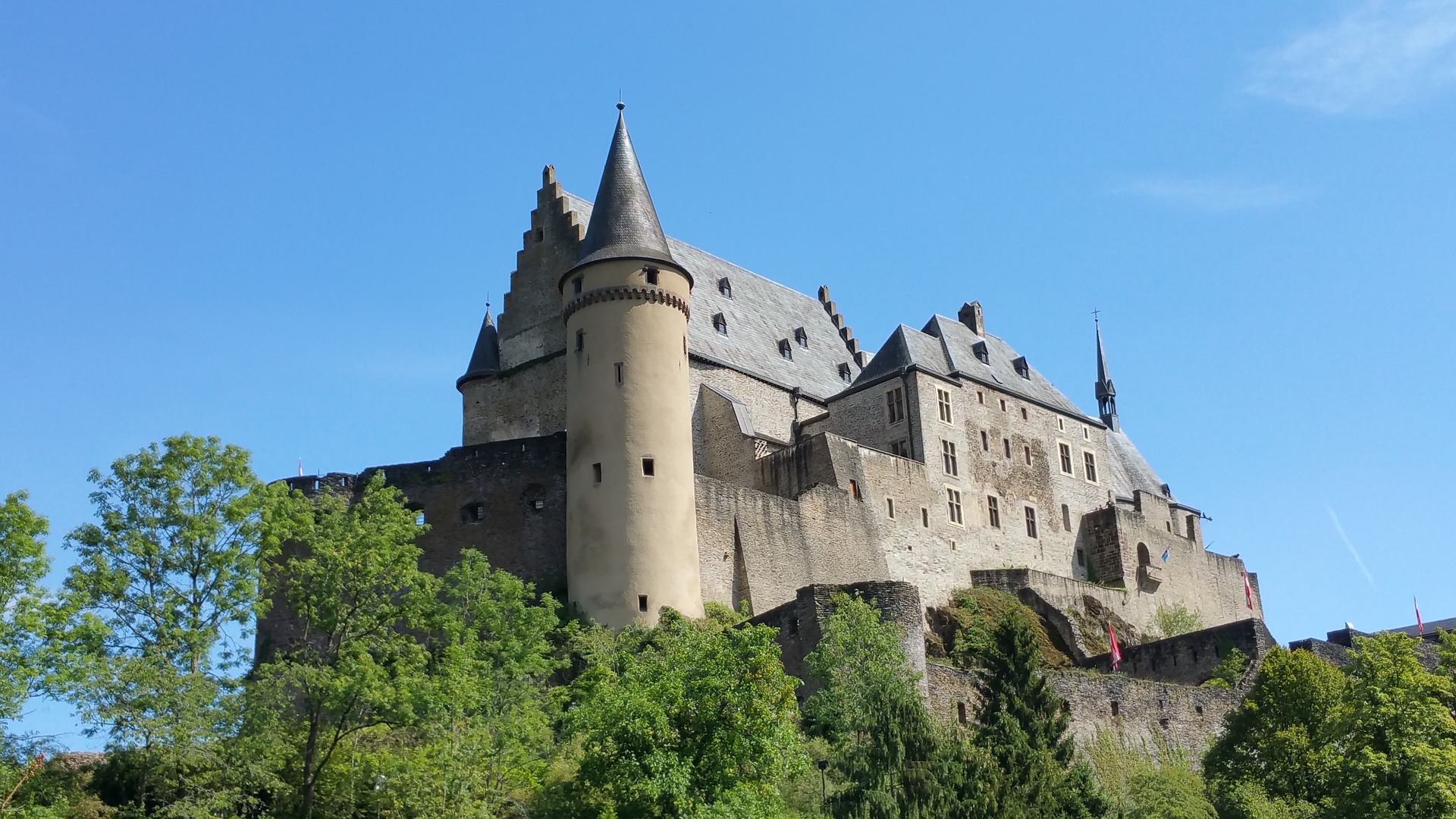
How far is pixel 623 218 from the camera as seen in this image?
2037 inches

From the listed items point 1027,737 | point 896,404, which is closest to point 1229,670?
point 1027,737

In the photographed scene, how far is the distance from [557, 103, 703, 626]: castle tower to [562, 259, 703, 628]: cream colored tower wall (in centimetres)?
3

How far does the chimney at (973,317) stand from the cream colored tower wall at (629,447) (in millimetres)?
22499

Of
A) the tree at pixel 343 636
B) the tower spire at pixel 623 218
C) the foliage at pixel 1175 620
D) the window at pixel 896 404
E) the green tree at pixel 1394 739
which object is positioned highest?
the tower spire at pixel 623 218

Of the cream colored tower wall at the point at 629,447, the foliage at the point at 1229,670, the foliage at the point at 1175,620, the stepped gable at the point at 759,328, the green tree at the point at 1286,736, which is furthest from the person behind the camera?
the foliage at the point at 1175,620

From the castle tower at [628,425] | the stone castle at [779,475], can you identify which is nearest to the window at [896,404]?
the stone castle at [779,475]

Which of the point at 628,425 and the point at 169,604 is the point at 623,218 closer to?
the point at 628,425

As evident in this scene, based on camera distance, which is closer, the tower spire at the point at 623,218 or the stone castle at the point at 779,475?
the stone castle at the point at 779,475

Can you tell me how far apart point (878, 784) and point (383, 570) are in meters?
10.1

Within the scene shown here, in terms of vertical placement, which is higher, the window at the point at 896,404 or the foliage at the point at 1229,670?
the window at the point at 896,404

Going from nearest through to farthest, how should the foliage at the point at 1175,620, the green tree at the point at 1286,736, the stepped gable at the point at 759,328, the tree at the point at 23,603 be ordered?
the tree at the point at 23,603 < the green tree at the point at 1286,736 < the stepped gable at the point at 759,328 < the foliage at the point at 1175,620

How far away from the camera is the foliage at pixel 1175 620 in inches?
2554

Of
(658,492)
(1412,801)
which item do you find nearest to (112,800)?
(658,492)

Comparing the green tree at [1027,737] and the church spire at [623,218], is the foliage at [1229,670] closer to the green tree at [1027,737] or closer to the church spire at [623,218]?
the green tree at [1027,737]
